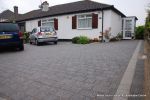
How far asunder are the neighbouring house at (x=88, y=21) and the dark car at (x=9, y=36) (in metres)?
8.95

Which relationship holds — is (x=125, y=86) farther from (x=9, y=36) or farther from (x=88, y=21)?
(x=88, y=21)

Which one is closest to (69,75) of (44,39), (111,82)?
(111,82)

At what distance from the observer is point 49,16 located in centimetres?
2261

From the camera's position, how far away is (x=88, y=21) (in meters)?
19.2

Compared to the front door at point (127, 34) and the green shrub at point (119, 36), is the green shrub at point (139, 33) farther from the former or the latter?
the green shrub at point (119, 36)

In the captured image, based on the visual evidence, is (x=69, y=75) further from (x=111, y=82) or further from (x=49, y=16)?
(x=49, y=16)

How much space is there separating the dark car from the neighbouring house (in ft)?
29.4

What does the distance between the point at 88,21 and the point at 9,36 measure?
985 cm

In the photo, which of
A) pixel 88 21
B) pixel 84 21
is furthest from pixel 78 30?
pixel 88 21

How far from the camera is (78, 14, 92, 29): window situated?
754 inches

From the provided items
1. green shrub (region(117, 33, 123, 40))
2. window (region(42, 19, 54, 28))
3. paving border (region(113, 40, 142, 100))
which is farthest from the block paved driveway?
window (region(42, 19, 54, 28))

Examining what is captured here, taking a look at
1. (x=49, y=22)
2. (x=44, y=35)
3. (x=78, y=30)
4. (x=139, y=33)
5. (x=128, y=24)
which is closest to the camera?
(x=44, y=35)

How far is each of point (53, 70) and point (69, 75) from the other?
2.86 feet

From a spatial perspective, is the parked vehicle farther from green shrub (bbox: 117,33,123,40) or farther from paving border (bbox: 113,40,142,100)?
paving border (bbox: 113,40,142,100)
